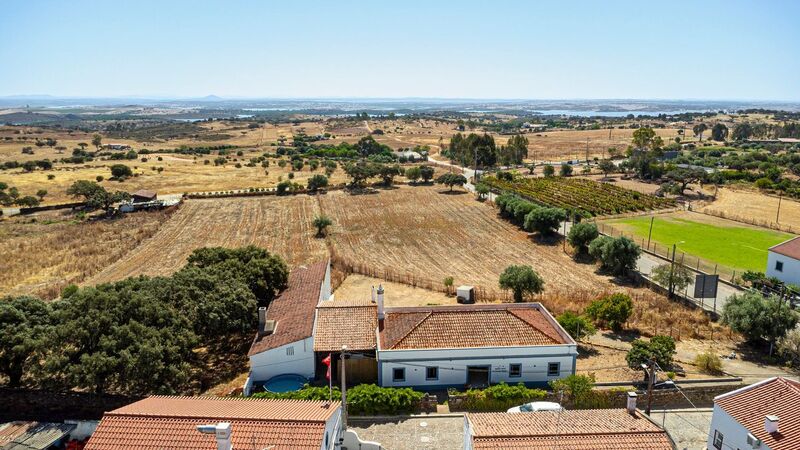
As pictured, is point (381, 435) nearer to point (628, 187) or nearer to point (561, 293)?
point (561, 293)

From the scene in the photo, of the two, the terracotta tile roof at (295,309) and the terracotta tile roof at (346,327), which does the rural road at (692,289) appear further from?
the terracotta tile roof at (295,309)

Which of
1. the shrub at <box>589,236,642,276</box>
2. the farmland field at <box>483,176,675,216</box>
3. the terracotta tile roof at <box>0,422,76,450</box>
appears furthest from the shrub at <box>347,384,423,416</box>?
the farmland field at <box>483,176,675,216</box>

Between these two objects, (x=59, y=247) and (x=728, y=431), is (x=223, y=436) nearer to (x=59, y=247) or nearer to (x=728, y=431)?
(x=728, y=431)

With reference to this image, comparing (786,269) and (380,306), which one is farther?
(786,269)

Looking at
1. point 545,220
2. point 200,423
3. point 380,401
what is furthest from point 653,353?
point 545,220

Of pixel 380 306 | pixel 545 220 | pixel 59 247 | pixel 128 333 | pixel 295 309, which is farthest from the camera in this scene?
pixel 545 220

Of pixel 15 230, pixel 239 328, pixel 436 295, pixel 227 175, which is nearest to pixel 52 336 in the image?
pixel 239 328

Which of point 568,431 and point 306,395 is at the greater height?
point 568,431
